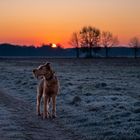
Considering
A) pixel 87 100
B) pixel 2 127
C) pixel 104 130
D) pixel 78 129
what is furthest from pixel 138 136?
pixel 87 100

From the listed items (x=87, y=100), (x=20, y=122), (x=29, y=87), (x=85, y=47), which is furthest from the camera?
(x=85, y=47)

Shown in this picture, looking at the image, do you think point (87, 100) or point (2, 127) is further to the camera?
point (87, 100)

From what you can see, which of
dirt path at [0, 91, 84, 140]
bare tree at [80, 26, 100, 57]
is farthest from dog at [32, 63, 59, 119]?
bare tree at [80, 26, 100, 57]

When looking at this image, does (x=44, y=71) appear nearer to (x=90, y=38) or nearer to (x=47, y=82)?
(x=47, y=82)

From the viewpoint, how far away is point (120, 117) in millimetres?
13734

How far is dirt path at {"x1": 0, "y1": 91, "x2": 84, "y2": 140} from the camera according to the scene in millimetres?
11391

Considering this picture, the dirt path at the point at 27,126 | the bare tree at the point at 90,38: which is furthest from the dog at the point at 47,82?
the bare tree at the point at 90,38

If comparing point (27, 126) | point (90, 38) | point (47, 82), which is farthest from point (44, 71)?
point (90, 38)

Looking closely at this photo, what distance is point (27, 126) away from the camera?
12.9m

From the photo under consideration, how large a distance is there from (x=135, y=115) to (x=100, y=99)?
5001 millimetres

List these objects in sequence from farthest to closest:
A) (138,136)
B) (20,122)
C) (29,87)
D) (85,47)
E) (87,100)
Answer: (85,47) < (29,87) < (87,100) < (20,122) < (138,136)

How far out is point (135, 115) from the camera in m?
13.8

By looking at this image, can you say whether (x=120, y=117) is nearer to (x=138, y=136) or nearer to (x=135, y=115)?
(x=135, y=115)

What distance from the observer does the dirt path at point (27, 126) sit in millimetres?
11391
